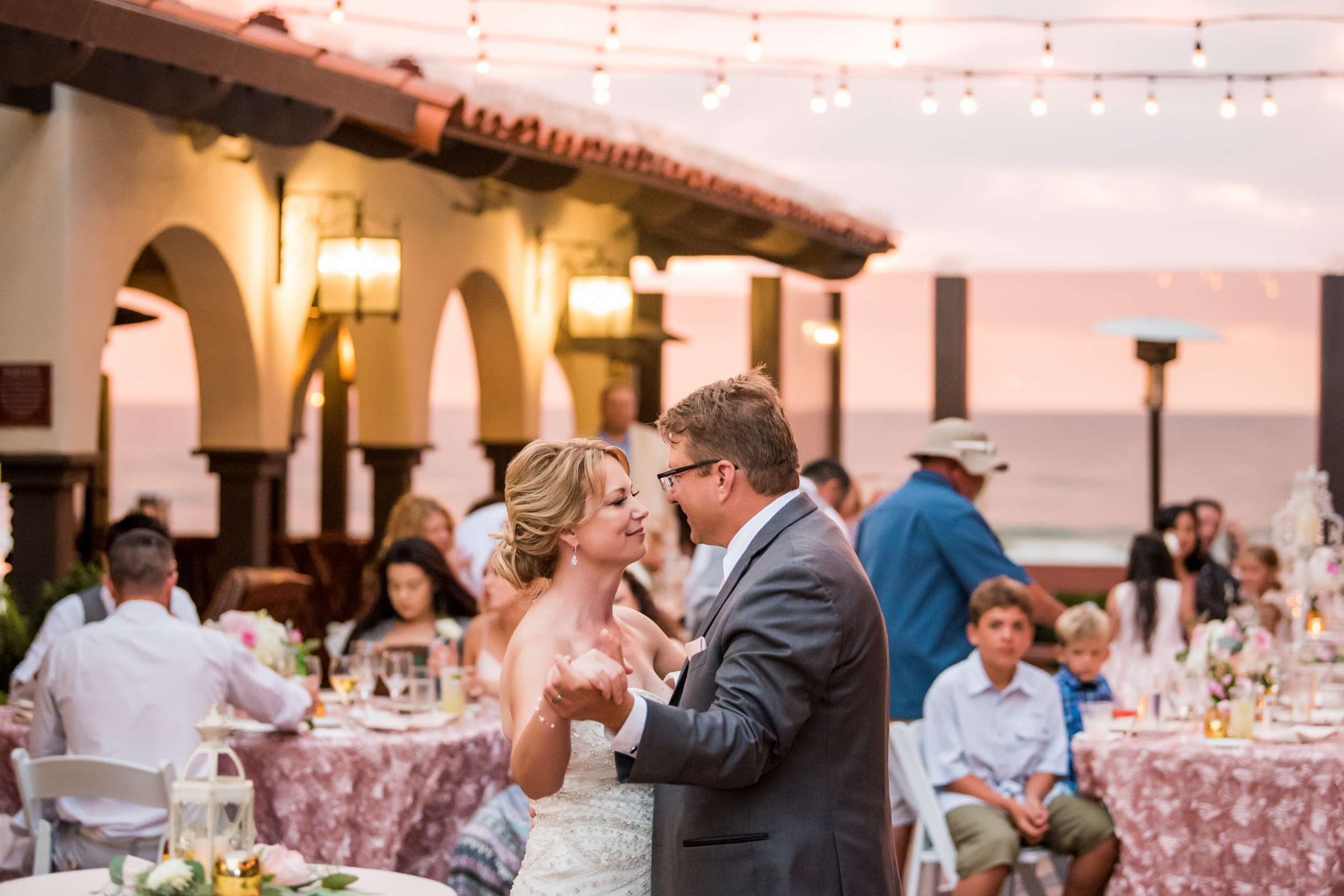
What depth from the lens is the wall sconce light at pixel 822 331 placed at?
49.2 feet

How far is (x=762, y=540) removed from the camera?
9.06 feet

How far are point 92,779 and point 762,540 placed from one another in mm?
2635

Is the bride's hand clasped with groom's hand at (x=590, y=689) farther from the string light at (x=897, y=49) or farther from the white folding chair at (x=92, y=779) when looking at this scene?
the string light at (x=897, y=49)

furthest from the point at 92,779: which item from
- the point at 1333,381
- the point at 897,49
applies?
the point at 1333,381

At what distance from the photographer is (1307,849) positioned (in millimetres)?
5160

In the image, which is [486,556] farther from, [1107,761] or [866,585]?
[866,585]

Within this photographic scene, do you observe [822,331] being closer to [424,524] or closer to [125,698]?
[424,524]

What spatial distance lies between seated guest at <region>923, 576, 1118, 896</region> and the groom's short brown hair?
9.87ft

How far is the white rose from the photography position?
319 cm

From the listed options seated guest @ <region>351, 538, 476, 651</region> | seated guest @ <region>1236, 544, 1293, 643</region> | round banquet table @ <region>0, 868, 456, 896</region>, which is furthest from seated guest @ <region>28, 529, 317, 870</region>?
seated guest @ <region>1236, 544, 1293, 643</region>

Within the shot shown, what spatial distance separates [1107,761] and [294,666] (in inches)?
105

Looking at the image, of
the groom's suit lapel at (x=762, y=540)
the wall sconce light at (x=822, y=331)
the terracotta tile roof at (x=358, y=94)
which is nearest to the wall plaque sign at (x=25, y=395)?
the terracotta tile roof at (x=358, y=94)

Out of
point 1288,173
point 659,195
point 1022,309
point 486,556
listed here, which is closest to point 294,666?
point 486,556

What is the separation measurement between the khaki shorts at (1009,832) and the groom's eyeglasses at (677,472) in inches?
115
